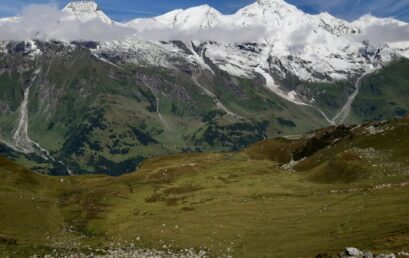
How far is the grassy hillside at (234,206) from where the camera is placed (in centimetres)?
6656

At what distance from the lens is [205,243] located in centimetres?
7181

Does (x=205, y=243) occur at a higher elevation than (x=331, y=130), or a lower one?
lower

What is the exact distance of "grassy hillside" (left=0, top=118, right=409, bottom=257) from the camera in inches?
2621

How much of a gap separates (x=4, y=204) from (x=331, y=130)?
122646 mm

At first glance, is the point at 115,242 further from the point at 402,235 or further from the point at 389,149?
the point at 389,149

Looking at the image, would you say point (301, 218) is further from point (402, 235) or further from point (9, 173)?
point (9, 173)

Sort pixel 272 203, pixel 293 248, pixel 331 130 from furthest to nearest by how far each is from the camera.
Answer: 1. pixel 331 130
2. pixel 272 203
3. pixel 293 248

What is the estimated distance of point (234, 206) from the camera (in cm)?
9956

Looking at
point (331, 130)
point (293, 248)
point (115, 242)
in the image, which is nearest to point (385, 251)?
point (293, 248)

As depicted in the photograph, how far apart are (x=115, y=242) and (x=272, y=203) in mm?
35034

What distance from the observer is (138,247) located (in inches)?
2859

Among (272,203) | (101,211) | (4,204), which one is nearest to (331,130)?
(272,203)

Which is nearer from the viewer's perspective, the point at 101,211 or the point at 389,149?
the point at 101,211

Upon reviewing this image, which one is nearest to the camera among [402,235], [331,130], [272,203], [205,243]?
[402,235]
